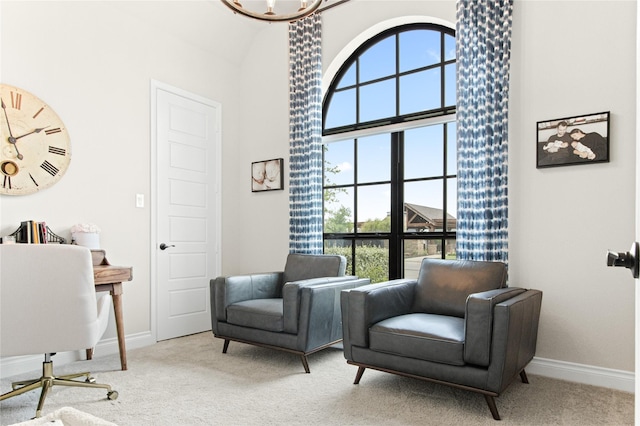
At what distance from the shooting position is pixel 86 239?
3.46 m

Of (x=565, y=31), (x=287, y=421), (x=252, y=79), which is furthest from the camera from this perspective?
(x=252, y=79)

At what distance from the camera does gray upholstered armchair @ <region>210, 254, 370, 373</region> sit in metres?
3.17

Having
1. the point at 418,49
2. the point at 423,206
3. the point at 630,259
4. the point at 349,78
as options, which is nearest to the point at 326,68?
the point at 349,78

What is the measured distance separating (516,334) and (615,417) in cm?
68

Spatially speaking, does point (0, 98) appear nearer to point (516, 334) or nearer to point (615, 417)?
point (516, 334)

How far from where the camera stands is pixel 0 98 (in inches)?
124

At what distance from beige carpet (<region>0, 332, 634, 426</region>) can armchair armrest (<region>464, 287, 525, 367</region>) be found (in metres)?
0.34

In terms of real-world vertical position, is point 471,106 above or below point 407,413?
above

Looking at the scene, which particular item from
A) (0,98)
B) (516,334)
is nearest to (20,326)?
(0,98)

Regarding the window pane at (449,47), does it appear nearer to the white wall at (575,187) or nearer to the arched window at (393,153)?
the arched window at (393,153)

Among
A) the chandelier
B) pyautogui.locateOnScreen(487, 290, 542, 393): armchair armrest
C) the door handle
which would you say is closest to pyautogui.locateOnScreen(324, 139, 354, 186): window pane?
the chandelier

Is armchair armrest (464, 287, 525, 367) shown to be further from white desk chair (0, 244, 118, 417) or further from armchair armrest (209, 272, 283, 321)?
white desk chair (0, 244, 118, 417)

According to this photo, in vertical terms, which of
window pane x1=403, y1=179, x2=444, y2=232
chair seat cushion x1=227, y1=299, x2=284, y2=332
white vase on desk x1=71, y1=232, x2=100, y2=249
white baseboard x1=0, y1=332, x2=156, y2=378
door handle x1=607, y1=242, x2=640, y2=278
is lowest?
white baseboard x1=0, y1=332, x2=156, y2=378

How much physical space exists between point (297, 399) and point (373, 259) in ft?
5.84
